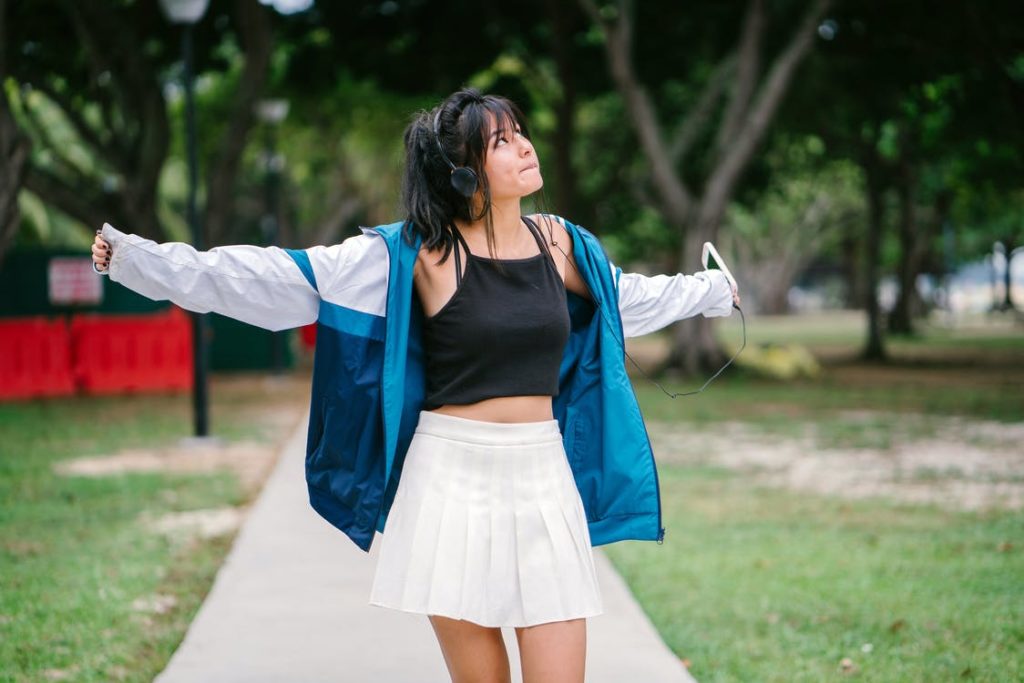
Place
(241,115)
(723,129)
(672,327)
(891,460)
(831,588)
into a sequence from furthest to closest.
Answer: (672,327)
(723,129)
(241,115)
(891,460)
(831,588)

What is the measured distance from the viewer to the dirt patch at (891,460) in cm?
918

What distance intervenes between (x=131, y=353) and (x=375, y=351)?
54.9ft

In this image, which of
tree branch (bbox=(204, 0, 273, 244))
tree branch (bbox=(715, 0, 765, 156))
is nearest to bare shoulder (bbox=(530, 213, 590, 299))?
tree branch (bbox=(204, 0, 273, 244))

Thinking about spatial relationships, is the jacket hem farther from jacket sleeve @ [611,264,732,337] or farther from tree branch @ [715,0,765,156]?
tree branch @ [715,0,765,156]

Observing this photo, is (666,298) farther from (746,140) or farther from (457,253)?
(746,140)

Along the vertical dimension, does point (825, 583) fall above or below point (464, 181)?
below

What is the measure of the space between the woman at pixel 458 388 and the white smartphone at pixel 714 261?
0.52 m

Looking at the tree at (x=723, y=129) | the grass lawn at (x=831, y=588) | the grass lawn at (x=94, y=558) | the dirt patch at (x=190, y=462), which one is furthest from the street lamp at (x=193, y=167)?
the tree at (x=723, y=129)

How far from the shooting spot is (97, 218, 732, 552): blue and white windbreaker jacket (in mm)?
3051

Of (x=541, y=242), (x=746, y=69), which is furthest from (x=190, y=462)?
(x=746, y=69)

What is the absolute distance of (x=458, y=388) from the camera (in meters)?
3.15

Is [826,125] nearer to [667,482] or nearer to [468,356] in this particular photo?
[667,482]

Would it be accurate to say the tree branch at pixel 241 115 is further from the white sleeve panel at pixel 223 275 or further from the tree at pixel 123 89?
the white sleeve panel at pixel 223 275

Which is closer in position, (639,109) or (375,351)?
(375,351)
